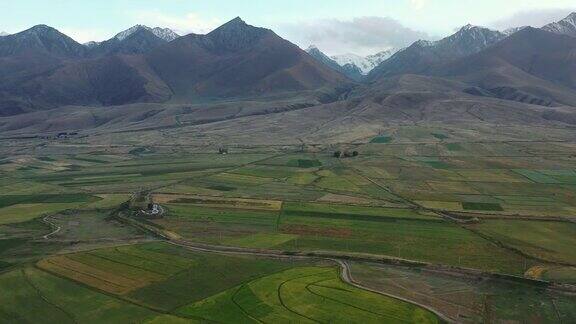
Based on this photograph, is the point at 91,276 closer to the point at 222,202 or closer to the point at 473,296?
the point at 473,296

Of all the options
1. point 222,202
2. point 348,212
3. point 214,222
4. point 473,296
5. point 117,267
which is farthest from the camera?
point 222,202

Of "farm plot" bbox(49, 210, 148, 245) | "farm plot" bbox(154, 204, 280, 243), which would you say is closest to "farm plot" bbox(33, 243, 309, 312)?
"farm plot" bbox(49, 210, 148, 245)

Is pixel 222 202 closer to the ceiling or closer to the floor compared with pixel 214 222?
closer to the ceiling

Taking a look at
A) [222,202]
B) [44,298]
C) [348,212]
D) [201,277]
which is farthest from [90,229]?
[348,212]

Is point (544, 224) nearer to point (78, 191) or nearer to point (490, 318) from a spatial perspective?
point (490, 318)

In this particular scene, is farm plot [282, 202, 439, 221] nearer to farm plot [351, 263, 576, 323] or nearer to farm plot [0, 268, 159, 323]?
farm plot [351, 263, 576, 323]

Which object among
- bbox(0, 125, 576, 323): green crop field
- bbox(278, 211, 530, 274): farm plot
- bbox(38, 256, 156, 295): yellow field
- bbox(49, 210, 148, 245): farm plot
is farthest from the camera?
bbox(49, 210, 148, 245): farm plot

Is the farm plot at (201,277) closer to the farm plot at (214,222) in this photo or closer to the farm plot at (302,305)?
the farm plot at (302,305)

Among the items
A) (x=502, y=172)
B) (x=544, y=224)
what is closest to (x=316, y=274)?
(x=544, y=224)

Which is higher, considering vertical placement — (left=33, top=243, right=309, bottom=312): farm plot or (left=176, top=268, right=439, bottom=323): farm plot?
(left=33, top=243, right=309, bottom=312): farm plot
